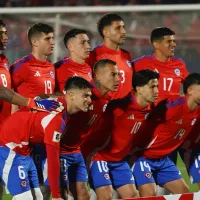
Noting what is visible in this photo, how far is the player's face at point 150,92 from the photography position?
8445mm

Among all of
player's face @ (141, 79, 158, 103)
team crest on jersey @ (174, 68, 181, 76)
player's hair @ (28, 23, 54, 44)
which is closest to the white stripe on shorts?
player's face @ (141, 79, 158, 103)

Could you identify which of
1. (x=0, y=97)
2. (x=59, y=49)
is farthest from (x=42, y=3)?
(x=0, y=97)

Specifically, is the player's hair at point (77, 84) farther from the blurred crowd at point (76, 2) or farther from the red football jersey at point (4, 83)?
the blurred crowd at point (76, 2)

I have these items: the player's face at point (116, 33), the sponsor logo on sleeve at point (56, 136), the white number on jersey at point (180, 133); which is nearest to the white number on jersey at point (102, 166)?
the white number on jersey at point (180, 133)

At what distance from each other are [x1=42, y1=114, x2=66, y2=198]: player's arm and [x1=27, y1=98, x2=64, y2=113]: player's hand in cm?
7

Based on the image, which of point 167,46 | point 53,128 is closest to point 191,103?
point 167,46

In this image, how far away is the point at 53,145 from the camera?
24.1 ft

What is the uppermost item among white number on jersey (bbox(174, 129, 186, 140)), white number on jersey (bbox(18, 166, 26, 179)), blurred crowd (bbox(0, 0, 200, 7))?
blurred crowd (bbox(0, 0, 200, 7))

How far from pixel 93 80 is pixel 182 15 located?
3.43m

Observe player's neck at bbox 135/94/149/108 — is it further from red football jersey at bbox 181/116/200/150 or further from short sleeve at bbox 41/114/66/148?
short sleeve at bbox 41/114/66/148

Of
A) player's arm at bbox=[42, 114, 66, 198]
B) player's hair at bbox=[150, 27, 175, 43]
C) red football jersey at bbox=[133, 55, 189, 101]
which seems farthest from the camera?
player's hair at bbox=[150, 27, 175, 43]

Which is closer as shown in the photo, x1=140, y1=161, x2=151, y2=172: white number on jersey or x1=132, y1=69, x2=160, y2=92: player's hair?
x1=132, y1=69, x2=160, y2=92: player's hair

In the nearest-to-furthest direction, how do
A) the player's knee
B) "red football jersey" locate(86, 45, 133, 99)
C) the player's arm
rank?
the player's arm
the player's knee
"red football jersey" locate(86, 45, 133, 99)

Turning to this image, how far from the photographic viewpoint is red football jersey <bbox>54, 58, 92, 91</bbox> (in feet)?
29.0
